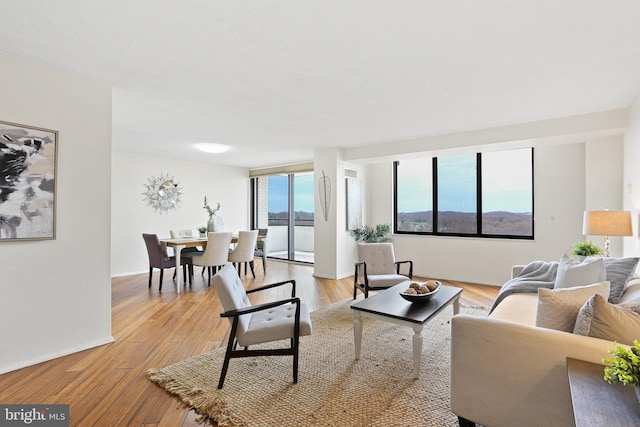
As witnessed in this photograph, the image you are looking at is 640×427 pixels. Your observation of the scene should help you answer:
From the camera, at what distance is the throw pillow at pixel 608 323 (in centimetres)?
136

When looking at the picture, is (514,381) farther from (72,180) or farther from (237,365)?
(72,180)

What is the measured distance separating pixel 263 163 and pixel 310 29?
561cm

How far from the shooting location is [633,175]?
127 inches

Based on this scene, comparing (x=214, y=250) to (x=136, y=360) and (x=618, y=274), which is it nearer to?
(x=136, y=360)

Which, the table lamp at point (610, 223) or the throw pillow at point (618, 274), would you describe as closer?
the throw pillow at point (618, 274)

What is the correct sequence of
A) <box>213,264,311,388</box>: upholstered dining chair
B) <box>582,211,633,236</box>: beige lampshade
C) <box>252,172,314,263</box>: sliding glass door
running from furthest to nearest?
1. <box>252,172,314,263</box>: sliding glass door
2. <box>582,211,633,236</box>: beige lampshade
3. <box>213,264,311,388</box>: upholstered dining chair

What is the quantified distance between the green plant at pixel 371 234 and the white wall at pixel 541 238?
666mm

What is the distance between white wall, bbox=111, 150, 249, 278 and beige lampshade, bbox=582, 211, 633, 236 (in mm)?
6257

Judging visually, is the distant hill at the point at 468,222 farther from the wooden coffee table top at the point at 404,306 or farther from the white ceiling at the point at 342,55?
the wooden coffee table top at the point at 404,306

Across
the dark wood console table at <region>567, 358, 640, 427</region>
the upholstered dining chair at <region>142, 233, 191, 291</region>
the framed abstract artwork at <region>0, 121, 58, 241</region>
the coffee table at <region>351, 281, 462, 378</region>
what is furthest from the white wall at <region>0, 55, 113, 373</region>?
the dark wood console table at <region>567, 358, 640, 427</region>

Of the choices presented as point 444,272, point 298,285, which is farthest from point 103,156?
point 444,272

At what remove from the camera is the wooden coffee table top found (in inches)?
92.5

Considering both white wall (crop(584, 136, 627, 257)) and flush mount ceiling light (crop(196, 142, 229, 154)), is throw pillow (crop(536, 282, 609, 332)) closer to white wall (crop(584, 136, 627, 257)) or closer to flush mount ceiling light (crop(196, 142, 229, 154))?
white wall (crop(584, 136, 627, 257))

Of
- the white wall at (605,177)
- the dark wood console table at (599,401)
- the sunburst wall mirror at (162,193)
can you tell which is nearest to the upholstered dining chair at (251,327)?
the dark wood console table at (599,401)
